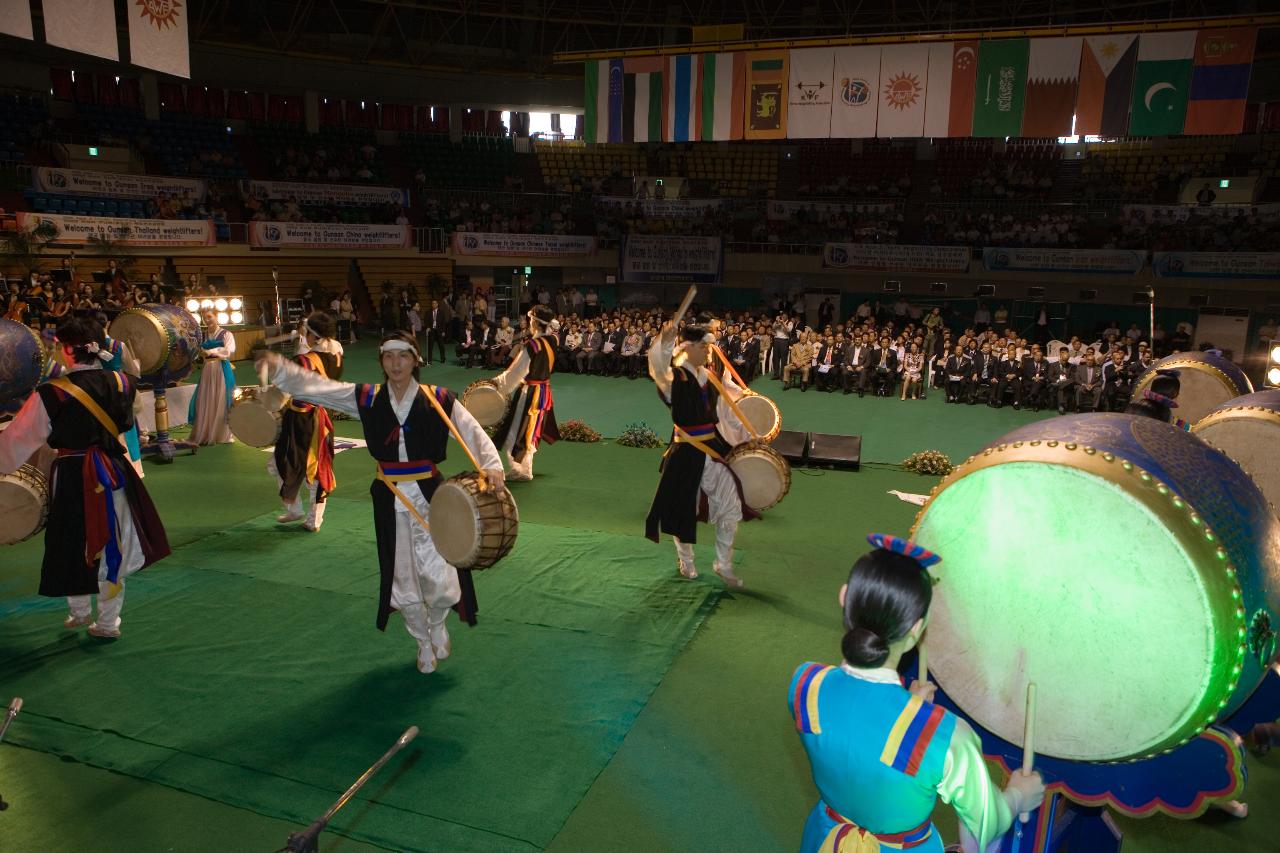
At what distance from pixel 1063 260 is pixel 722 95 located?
1017cm

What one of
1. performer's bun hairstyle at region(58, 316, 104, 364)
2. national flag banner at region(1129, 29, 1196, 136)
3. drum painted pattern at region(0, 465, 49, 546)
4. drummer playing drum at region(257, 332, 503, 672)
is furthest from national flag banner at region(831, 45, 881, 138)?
drum painted pattern at region(0, 465, 49, 546)

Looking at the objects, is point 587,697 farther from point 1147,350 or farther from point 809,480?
point 1147,350

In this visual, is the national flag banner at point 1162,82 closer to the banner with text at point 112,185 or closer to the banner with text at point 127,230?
the banner with text at point 127,230

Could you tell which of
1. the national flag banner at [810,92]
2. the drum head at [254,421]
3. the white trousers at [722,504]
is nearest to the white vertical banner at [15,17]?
the drum head at [254,421]

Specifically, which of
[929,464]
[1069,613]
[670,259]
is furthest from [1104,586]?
[670,259]

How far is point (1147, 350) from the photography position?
54.5ft

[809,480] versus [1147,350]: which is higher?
[1147,350]

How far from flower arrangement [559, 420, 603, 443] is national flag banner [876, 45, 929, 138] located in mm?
8024

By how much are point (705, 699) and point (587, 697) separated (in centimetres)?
69

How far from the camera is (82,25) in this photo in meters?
9.14

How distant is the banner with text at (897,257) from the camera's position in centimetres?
2202

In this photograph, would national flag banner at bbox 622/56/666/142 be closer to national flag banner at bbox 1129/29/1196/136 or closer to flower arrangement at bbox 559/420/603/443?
flower arrangement at bbox 559/420/603/443

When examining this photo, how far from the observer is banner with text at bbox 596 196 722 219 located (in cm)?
2509

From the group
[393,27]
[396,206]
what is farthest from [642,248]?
[393,27]
